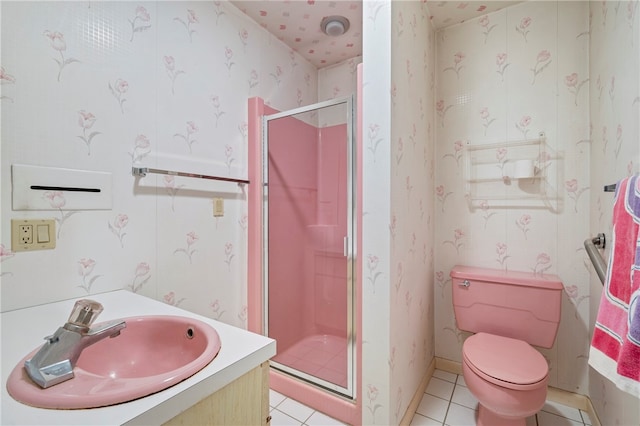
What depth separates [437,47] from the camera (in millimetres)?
1992

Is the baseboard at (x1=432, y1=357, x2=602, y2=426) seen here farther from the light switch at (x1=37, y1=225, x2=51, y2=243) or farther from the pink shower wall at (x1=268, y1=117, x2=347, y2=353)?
the light switch at (x1=37, y1=225, x2=51, y2=243)

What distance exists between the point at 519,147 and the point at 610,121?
48cm

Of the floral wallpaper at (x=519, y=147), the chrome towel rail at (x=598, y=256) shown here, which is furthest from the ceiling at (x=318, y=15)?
the chrome towel rail at (x=598, y=256)

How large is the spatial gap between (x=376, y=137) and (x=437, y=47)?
1213 mm

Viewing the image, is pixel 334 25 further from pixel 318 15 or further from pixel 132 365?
pixel 132 365

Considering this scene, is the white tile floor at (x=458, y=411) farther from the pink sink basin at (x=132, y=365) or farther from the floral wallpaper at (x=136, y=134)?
the pink sink basin at (x=132, y=365)

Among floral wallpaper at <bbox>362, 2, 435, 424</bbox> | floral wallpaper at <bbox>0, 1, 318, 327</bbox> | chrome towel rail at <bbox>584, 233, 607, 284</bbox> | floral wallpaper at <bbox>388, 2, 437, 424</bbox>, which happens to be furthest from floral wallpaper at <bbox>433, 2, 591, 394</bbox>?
floral wallpaper at <bbox>0, 1, 318, 327</bbox>

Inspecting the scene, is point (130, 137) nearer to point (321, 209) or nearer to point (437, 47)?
point (321, 209)

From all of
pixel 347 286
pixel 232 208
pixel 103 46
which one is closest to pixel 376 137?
pixel 347 286

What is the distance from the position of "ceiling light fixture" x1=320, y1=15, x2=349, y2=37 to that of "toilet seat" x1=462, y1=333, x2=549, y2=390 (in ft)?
6.64

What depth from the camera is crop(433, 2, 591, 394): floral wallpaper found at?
1.61 meters

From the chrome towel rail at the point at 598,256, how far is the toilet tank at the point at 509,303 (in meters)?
0.34

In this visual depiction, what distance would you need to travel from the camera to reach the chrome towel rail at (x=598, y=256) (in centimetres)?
107

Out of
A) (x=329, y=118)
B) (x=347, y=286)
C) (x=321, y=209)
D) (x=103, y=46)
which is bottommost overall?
(x=347, y=286)
